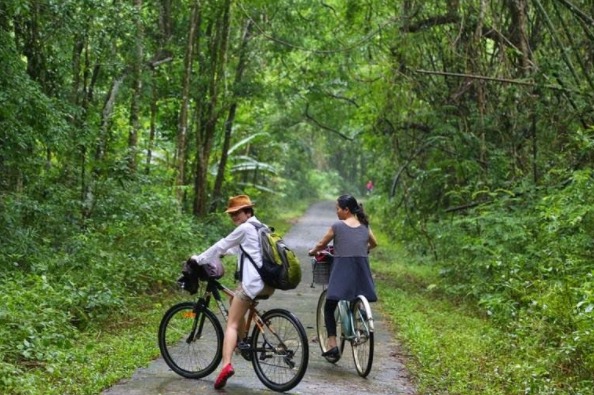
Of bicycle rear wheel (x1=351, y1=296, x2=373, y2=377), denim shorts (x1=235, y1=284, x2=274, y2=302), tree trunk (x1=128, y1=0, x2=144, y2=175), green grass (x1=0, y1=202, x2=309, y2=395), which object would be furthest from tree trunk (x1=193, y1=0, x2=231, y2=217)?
denim shorts (x1=235, y1=284, x2=274, y2=302)

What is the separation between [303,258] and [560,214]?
1071 cm

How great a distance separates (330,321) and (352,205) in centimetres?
130

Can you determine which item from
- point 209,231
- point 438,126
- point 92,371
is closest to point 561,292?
point 92,371

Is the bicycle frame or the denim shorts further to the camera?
the bicycle frame

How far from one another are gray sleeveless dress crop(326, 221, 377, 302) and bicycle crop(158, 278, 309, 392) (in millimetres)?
1094

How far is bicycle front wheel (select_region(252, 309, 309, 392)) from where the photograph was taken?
694 cm

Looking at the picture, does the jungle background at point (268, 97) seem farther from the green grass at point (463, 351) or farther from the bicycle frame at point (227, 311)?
the bicycle frame at point (227, 311)

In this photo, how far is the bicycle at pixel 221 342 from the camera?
7.00 meters

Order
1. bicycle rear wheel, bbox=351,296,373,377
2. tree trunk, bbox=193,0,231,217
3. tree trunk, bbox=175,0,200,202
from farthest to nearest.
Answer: tree trunk, bbox=193,0,231,217 → tree trunk, bbox=175,0,200,202 → bicycle rear wheel, bbox=351,296,373,377

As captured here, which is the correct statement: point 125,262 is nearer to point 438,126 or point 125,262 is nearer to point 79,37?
point 79,37

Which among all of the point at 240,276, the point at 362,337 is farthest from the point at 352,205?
the point at 240,276

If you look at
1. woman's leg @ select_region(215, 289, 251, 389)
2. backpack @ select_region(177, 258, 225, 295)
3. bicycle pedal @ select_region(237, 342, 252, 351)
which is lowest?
bicycle pedal @ select_region(237, 342, 252, 351)

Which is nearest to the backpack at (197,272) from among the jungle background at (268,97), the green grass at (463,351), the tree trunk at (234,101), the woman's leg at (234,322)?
the woman's leg at (234,322)

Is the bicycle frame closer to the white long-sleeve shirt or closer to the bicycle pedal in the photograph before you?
the bicycle pedal
